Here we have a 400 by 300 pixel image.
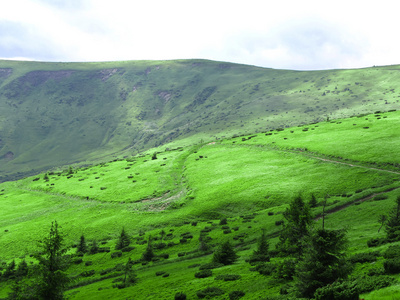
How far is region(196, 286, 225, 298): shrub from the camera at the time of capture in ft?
117

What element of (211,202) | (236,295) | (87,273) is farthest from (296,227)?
(211,202)

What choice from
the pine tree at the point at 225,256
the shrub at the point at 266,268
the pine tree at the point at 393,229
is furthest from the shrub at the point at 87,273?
the pine tree at the point at 393,229

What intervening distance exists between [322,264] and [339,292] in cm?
384

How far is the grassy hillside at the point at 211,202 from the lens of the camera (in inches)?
1890

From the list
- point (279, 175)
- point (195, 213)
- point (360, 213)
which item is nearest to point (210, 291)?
point (360, 213)

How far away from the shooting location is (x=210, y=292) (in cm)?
3622

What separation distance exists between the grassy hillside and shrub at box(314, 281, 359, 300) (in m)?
1.74

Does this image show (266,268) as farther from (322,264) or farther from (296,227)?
(322,264)

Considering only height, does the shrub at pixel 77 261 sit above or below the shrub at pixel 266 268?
below

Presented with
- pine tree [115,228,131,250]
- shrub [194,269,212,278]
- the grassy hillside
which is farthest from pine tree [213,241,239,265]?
pine tree [115,228,131,250]

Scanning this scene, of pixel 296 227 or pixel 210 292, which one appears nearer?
pixel 210 292

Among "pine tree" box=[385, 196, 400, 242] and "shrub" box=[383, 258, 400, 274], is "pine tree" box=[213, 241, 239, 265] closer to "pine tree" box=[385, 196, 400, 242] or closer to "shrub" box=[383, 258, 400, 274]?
"pine tree" box=[385, 196, 400, 242]

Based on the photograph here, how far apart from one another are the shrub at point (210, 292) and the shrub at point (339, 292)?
15.1m

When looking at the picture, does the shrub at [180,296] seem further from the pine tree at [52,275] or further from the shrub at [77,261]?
the shrub at [77,261]
